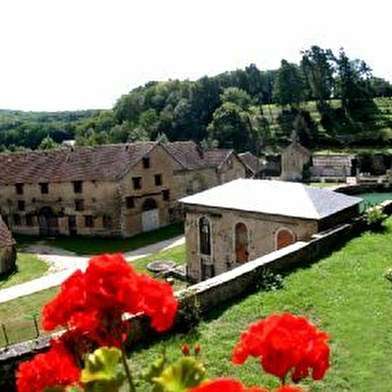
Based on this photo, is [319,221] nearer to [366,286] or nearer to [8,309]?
[366,286]

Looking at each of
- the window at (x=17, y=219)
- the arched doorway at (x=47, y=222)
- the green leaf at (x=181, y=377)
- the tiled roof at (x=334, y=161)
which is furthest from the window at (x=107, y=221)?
the green leaf at (x=181, y=377)

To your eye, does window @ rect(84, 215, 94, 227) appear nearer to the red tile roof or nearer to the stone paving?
the red tile roof

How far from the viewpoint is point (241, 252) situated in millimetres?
26453

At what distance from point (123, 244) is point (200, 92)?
7897cm

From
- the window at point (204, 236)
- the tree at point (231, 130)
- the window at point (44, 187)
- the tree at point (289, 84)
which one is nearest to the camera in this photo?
the window at point (204, 236)

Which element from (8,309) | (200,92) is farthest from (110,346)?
(200,92)

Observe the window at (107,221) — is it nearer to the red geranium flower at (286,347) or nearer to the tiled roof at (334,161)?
the tiled roof at (334,161)

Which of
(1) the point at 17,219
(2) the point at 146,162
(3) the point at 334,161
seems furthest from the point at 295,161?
(1) the point at 17,219

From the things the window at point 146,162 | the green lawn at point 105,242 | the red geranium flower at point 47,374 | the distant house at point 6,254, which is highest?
the red geranium flower at point 47,374

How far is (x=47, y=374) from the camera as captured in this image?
10.6 ft

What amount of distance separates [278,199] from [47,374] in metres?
23.0

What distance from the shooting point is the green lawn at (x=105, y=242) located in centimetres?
4141

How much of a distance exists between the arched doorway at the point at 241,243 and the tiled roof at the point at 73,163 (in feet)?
68.1

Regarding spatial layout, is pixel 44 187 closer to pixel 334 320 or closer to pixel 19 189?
pixel 19 189
